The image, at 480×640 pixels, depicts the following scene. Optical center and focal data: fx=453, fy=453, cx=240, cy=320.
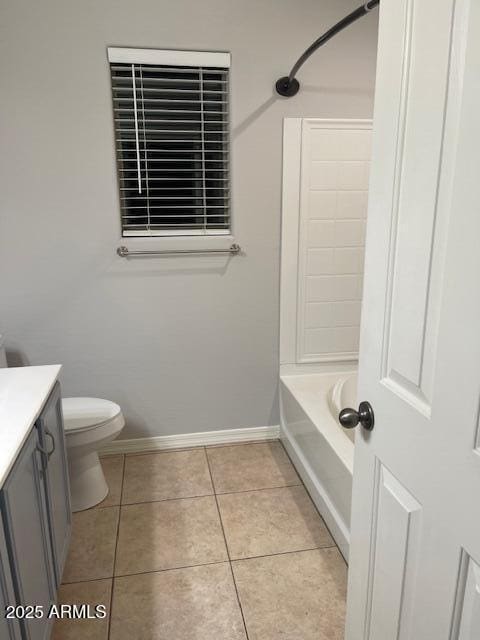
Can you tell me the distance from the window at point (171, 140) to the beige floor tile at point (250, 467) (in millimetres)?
1310

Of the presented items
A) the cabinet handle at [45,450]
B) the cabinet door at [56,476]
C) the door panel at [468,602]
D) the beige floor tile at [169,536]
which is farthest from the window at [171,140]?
the door panel at [468,602]

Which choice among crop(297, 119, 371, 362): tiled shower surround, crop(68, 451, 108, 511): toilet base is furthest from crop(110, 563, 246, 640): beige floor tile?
crop(297, 119, 371, 362): tiled shower surround

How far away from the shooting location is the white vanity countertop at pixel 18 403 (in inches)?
46.1

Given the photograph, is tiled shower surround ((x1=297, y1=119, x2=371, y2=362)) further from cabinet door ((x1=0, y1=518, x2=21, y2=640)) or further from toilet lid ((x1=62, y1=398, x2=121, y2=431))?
cabinet door ((x1=0, y1=518, x2=21, y2=640))

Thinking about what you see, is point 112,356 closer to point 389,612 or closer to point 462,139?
point 389,612

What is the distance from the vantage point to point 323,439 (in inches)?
81.7

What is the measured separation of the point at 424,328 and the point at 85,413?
5.85 ft

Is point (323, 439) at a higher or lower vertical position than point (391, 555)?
lower

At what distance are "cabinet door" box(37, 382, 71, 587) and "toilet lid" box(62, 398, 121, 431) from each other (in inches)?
12.3

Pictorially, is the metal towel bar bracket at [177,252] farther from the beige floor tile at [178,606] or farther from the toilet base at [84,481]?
the beige floor tile at [178,606]

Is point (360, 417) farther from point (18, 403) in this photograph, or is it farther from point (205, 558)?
point (205, 558)

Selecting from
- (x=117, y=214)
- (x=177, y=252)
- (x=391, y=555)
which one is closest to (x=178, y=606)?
(x=391, y=555)

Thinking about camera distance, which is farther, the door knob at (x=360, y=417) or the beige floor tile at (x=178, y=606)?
the beige floor tile at (x=178, y=606)

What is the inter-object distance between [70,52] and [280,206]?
4.25 feet
